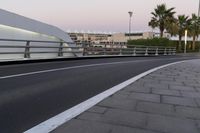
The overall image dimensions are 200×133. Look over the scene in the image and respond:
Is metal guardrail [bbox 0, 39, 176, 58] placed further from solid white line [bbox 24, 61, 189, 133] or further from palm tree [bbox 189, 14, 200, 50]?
palm tree [bbox 189, 14, 200, 50]

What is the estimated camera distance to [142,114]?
17.3 ft

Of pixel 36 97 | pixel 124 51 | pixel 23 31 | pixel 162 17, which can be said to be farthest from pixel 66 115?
pixel 162 17

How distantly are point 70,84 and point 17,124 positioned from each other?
3.76m

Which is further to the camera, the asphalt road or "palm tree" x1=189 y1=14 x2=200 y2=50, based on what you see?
"palm tree" x1=189 y1=14 x2=200 y2=50

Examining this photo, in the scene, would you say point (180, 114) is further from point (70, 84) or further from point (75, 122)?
point (70, 84)

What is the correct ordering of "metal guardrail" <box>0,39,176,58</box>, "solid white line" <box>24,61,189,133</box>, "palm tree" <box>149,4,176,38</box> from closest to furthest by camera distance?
1. "solid white line" <box>24,61,189,133</box>
2. "metal guardrail" <box>0,39,176,58</box>
3. "palm tree" <box>149,4,176,38</box>

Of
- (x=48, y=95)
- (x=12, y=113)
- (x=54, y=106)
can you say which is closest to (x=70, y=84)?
(x=48, y=95)

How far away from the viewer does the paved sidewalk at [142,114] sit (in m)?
4.43

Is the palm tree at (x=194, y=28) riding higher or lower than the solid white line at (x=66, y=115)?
higher

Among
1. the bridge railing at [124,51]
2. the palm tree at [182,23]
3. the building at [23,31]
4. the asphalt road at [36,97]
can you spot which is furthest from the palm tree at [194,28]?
the asphalt road at [36,97]

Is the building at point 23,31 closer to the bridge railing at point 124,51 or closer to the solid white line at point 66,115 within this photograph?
the bridge railing at point 124,51

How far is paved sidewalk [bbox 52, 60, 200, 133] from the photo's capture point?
4.43 m

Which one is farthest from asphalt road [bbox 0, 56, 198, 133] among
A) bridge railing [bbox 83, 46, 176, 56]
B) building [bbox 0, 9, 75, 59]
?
bridge railing [bbox 83, 46, 176, 56]

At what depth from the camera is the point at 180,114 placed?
5434mm
